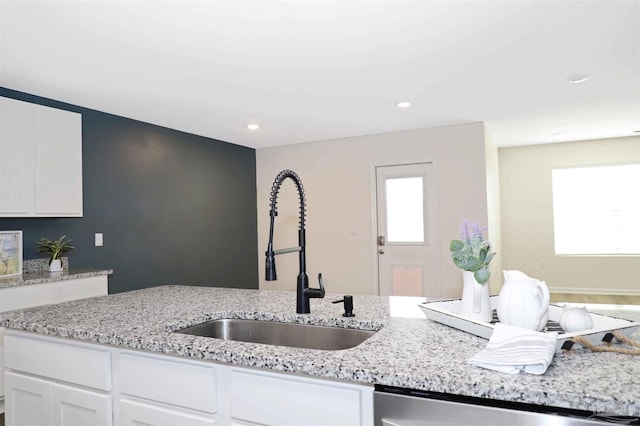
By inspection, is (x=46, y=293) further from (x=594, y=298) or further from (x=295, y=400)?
(x=594, y=298)

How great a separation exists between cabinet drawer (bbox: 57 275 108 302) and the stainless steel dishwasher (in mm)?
2914

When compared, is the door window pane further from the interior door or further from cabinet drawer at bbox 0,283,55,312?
cabinet drawer at bbox 0,283,55,312

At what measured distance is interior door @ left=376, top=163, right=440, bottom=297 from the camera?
5.15 metres

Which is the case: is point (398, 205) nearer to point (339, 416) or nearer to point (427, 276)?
point (427, 276)

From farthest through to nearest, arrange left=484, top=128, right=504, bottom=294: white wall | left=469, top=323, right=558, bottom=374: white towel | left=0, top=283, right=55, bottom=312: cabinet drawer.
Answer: left=484, top=128, right=504, bottom=294: white wall < left=0, top=283, right=55, bottom=312: cabinet drawer < left=469, top=323, right=558, bottom=374: white towel

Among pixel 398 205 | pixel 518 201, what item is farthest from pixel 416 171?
pixel 518 201

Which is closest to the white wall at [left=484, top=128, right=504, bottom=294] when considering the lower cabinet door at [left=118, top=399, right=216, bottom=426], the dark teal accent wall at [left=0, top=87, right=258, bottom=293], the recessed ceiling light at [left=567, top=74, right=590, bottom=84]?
the recessed ceiling light at [left=567, top=74, right=590, bottom=84]

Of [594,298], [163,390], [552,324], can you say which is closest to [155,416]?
[163,390]

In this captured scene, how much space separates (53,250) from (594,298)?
6.87 m

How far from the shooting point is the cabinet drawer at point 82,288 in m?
3.10

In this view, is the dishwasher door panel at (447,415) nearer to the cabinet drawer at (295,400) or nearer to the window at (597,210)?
the cabinet drawer at (295,400)

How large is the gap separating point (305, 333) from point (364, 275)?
13.0 feet

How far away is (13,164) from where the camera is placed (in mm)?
3039

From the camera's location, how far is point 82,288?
3242mm
